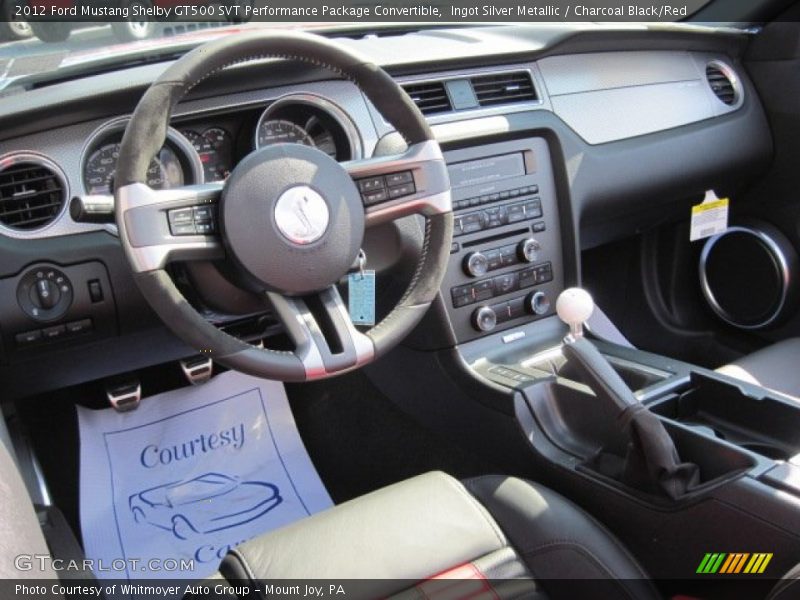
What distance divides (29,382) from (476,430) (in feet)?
2.87

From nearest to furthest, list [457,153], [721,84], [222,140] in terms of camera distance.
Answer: [222,140], [457,153], [721,84]

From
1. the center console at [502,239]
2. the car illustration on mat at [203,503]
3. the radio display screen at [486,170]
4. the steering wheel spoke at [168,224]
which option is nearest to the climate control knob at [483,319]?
the center console at [502,239]

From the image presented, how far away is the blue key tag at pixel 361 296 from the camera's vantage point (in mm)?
1324

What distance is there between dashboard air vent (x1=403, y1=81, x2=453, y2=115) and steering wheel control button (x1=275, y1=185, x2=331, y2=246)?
63cm

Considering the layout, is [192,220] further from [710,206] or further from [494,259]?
[710,206]

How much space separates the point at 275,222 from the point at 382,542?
47 cm

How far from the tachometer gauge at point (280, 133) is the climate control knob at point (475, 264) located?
1.31 feet

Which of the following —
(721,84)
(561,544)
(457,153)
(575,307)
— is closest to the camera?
(561,544)

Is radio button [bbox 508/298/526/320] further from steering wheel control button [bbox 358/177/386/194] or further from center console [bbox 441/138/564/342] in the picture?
steering wheel control button [bbox 358/177/386/194]

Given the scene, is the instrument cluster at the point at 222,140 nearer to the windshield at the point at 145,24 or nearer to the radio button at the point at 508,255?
the windshield at the point at 145,24


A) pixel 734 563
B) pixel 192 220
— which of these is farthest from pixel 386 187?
pixel 734 563

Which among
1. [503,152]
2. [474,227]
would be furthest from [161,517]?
[503,152]

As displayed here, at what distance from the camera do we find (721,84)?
91.0 inches

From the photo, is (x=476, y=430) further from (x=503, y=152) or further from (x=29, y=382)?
(x=29, y=382)
